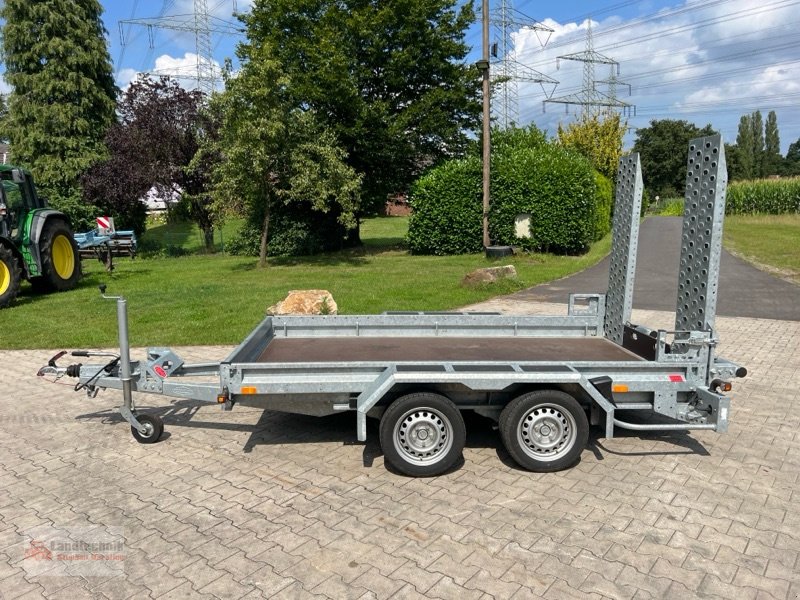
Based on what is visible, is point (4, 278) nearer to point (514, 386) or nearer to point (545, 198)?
point (514, 386)

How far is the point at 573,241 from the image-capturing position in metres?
23.4

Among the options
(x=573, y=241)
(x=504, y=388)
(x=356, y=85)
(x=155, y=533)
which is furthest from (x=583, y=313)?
(x=356, y=85)

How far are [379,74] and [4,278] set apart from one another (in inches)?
687

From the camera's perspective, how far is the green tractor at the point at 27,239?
12.6 m

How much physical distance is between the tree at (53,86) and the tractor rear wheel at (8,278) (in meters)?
21.1

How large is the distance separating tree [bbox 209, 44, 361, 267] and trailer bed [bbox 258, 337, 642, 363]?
13304 millimetres

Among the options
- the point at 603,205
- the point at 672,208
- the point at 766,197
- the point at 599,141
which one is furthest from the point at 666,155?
the point at 603,205

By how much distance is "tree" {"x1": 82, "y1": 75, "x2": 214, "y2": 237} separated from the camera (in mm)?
26734

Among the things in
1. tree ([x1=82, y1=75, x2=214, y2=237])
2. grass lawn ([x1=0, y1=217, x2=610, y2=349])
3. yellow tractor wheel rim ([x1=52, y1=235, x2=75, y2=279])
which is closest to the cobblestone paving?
grass lawn ([x1=0, y1=217, x2=610, y2=349])

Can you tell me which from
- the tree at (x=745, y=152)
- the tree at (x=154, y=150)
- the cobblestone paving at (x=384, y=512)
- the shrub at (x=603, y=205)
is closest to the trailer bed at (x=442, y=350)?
the cobblestone paving at (x=384, y=512)

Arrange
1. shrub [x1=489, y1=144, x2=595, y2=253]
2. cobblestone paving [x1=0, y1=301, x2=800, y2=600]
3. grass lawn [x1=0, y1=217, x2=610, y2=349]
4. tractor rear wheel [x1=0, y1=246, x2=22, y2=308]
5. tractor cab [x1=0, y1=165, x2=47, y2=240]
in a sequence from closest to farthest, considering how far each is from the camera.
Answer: cobblestone paving [x1=0, y1=301, x2=800, y2=600]
grass lawn [x1=0, y1=217, x2=610, y2=349]
tractor rear wheel [x1=0, y1=246, x2=22, y2=308]
tractor cab [x1=0, y1=165, x2=47, y2=240]
shrub [x1=489, y1=144, x2=595, y2=253]

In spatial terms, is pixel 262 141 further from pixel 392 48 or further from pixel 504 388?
pixel 504 388

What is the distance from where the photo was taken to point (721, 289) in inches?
593

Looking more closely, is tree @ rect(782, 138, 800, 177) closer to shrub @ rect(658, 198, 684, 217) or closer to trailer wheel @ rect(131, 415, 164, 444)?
shrub @ rect(658, 198, 684, 217)
